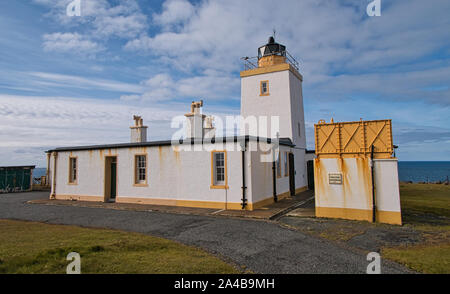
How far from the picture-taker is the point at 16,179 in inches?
1032

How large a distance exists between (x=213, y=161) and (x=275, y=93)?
10064mm

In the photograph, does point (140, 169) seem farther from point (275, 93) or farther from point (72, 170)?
point (275, 93)

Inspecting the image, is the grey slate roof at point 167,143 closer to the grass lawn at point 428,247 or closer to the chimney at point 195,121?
the chimney at point 195,121

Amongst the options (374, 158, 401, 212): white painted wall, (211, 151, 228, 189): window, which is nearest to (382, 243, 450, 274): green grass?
(374, 158, 401, 212): white painted wall

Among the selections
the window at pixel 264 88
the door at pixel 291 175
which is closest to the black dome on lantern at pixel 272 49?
the window at pixel 264 88

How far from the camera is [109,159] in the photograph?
57.0ft

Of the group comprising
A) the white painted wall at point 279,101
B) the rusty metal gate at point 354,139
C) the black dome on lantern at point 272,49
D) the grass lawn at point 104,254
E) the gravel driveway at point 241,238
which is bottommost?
the gravel driveway at point 241,238

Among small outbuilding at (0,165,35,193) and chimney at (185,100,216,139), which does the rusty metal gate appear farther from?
small outbuilding at (0,165,35,193)

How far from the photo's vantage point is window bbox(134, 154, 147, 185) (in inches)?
640

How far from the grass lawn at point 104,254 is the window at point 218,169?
574cm

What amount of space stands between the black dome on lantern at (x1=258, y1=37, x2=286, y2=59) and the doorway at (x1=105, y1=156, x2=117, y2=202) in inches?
587

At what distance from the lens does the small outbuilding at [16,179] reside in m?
25.6

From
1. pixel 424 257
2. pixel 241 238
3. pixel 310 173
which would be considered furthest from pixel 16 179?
pixel 424 257
